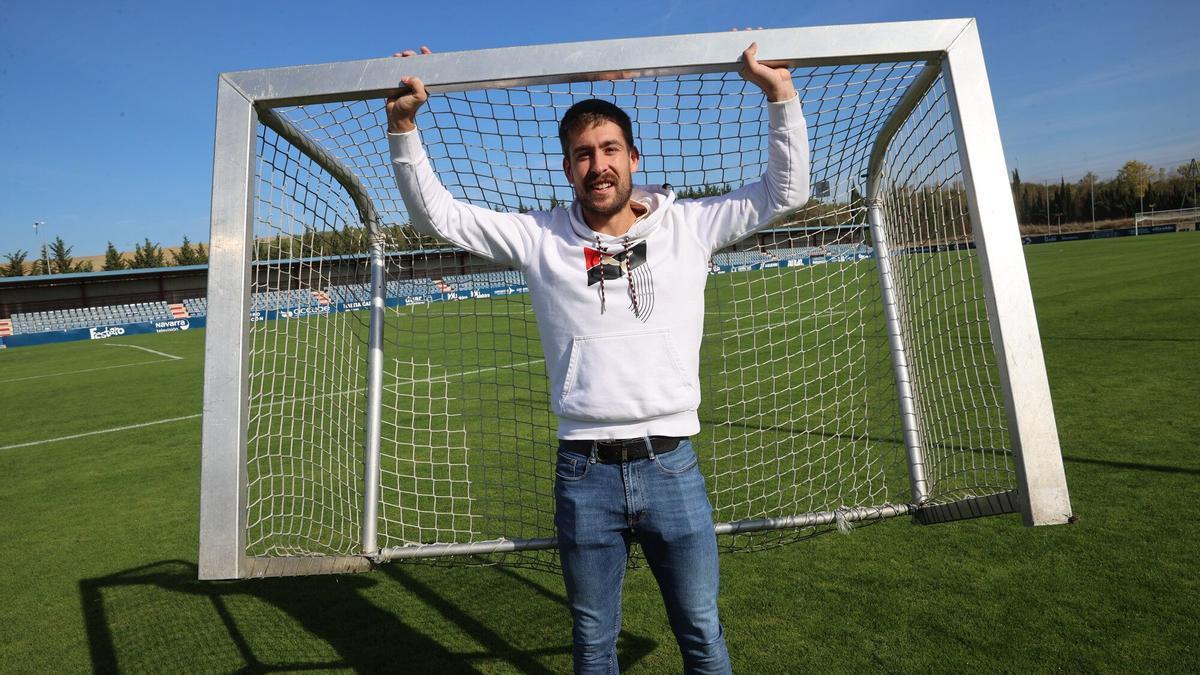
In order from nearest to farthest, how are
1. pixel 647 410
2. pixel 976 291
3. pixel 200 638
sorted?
pixel 647 410 < pixel 976 291 < pixel 200 638

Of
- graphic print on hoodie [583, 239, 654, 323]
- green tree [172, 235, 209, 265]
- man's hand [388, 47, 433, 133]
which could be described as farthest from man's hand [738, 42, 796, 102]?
green tree [172, 235, 209, 265]

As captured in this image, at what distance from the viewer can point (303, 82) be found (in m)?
2.03

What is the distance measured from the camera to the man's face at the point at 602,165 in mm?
1911

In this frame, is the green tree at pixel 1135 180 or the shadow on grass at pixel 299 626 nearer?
the shadow on grass at pixel 299 626

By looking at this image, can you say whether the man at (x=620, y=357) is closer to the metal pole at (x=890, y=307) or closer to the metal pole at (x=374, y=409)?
the metal pole at (x=374, y=409)

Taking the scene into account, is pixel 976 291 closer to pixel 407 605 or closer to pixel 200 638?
pixel 407 605

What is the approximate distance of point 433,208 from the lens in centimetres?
199

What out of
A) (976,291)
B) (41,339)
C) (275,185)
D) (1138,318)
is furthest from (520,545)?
(41,339)

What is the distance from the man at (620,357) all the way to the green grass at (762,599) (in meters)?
1.22

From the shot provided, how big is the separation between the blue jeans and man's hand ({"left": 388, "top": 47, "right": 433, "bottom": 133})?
3.07 feet

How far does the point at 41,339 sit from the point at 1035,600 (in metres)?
35.0

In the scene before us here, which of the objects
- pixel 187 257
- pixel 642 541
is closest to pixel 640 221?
pixel 642 541

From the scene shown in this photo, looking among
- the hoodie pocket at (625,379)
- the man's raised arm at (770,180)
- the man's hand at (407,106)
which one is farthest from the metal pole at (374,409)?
the man's raised arm at (770,180)

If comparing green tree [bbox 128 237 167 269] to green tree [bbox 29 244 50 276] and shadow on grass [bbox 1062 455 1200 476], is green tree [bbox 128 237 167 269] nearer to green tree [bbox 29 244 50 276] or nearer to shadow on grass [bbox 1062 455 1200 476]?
green tree [bbox 29 244 50 276]
